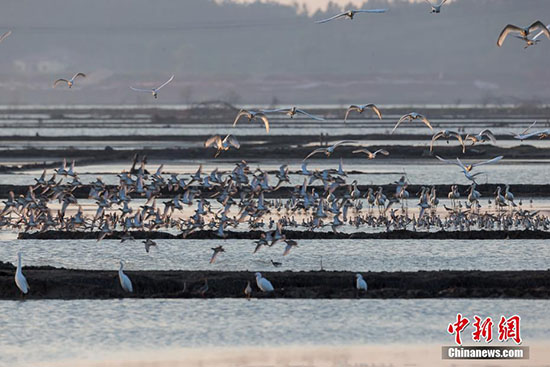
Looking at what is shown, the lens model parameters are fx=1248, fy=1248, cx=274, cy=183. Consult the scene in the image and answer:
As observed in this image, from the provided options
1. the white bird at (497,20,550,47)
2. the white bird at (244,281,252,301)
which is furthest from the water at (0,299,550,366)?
the white bird at (497,20,550,47)

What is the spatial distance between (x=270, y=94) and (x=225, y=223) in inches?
6591

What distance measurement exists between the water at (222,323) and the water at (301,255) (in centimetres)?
316

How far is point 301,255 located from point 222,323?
5828mm

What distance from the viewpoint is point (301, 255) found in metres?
22.7

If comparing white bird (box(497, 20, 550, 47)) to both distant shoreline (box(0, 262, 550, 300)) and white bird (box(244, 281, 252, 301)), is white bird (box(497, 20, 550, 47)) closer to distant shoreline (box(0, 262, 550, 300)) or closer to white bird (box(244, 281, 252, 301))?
distant shoreline (box(0, 262, 550, 300))

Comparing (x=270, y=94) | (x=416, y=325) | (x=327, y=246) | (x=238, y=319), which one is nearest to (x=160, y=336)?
(x=238, y=319)

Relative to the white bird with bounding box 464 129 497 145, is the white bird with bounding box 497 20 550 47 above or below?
above

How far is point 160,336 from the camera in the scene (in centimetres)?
1645

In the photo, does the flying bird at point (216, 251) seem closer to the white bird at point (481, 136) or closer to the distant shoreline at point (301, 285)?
the distant shoreline at point (301, 285)

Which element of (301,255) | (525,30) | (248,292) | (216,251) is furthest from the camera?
(301,255)

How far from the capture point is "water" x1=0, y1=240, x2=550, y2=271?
21359mm

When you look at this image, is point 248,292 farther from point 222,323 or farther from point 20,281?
point 20,281

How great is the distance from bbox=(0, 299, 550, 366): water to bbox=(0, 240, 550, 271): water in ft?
10.4

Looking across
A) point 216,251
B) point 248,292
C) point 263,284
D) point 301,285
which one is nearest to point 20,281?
point 248,292
